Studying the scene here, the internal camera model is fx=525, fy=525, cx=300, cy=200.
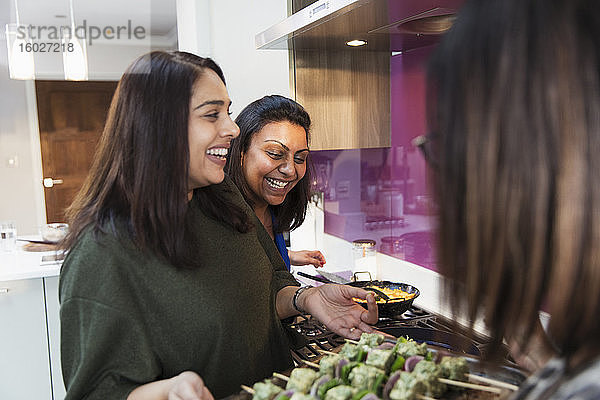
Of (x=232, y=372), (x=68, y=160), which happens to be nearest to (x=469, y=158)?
(x=232, y=372)

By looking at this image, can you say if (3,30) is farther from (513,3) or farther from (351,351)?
(513,3)

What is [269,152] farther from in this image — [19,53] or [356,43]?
[19,53]

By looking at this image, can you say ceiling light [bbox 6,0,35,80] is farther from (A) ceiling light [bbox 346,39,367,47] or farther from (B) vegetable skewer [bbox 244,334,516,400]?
(B) vegetable skewer [bbox 244,334,516,400]

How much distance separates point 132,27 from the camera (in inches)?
163

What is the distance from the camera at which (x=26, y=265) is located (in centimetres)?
260

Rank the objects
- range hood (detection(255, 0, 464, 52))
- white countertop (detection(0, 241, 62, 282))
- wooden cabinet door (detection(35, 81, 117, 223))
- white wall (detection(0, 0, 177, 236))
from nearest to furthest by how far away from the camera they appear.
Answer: range hood (detection(255, 0, 464, 52))
white countertop (detection(0, 241, 62, 282))
white wall (detection(0, 0, 177, 236))
wooden cabinet door (detection(35, 81, 117, 223))

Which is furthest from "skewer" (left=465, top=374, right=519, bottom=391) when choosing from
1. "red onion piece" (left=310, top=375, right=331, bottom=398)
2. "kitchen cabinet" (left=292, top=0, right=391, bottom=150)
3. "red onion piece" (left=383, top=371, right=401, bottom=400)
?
"kitchen cabinet" (left=292, top=0, right=391, bottom=150)

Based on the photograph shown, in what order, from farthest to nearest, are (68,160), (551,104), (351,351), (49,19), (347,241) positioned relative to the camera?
1. (68,160)
2. (49,19)
3. (347,241)
4. (351,351)
5. (551,104)

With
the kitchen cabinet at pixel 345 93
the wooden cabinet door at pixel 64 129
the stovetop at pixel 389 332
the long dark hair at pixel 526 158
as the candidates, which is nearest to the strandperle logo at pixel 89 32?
the wooden cabinet door at pixel 64 129

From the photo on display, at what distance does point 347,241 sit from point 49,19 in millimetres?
2989

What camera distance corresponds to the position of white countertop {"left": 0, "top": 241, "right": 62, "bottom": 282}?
245cm

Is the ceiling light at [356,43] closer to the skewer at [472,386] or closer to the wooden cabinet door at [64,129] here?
the skewer at [472,386]

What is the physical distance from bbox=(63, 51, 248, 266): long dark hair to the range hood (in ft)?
1.35

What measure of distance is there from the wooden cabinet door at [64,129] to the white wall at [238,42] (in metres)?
2.18
